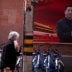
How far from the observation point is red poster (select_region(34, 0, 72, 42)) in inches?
731

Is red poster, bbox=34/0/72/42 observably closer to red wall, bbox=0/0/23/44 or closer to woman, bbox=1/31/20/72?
woman, bbox=1/31/20/72

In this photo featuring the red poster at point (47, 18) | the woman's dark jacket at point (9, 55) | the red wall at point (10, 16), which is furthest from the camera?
the red wall at point (10, 16)

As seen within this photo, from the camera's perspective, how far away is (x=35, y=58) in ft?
59.2

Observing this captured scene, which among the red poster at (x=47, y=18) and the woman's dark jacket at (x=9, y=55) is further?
the red poster at (x=47, y=18)

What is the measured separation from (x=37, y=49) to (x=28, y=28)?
858 mm

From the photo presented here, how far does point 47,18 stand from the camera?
18.7m

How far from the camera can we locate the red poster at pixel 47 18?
18.6m

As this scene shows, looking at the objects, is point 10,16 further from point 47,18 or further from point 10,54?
point 10,54

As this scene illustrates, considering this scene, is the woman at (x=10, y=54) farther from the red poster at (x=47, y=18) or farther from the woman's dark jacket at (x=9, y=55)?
the red poster at (x=47, y=18)

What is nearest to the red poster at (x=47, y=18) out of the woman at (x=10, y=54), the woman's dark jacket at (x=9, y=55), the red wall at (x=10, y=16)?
the woman at (x=10, y=54)

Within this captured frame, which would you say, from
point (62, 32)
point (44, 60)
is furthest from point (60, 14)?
point (44, 60)

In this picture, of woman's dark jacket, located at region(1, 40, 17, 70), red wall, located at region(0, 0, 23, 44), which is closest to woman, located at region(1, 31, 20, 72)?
woman's dark jacket, located at region(1, 40, 17, 70)

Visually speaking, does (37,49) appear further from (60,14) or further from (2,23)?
(2,23)

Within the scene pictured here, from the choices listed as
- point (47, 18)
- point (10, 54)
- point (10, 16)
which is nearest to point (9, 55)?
point (10, 54)
